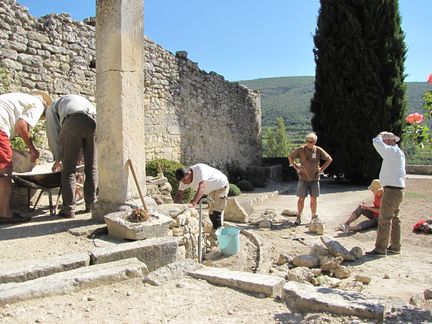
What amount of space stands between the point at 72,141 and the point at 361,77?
10833 mm

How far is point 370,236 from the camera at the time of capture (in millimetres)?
6586

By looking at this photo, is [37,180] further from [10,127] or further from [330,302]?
[330,302]

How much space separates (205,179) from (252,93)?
420 inches

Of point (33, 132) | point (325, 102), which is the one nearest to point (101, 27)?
point (33, 132)

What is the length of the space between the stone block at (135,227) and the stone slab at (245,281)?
0.70m

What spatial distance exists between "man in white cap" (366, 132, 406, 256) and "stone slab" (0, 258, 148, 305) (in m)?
3.51

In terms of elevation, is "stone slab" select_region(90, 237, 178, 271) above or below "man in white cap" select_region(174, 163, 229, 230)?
below

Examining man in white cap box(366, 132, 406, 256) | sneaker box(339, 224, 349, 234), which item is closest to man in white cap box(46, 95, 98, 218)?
man in white cap box(366, 132, 406, 256)

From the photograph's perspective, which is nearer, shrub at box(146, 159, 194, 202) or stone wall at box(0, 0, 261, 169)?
stone wall at box(0, 0, 261, 169)

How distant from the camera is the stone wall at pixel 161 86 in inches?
263

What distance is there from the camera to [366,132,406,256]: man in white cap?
5.32m

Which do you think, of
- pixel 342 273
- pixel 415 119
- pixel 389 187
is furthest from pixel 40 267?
pixel 389 187

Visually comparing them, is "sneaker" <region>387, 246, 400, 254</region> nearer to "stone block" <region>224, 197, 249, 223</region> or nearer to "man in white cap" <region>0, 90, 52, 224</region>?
"stone block" <region>224, 197, 249, 223</region>

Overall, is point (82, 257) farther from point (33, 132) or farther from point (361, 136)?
point (361, 136)
